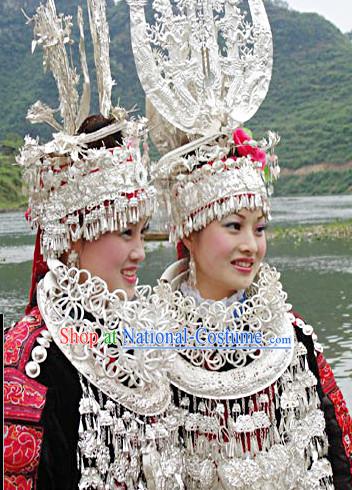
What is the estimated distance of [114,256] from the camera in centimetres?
225

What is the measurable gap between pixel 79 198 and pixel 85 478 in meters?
0.79

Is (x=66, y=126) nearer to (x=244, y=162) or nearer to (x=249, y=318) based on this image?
(x=244, y=162)

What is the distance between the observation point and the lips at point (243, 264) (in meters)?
2.64

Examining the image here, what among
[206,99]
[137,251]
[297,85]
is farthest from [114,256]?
[297,85]

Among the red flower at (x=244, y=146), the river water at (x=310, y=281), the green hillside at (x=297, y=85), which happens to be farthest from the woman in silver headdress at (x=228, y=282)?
the green hillside at (x=297, y=85)

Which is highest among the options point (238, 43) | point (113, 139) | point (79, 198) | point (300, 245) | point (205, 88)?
point (300, 245)

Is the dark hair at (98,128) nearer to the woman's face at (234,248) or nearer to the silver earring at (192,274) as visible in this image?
the woman's face at (234,248)

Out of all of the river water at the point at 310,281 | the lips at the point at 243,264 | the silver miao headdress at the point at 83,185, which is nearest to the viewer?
the silver miao headdress at the point at 83,185

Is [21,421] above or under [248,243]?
under

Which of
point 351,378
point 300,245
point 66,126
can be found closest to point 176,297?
point 66,126

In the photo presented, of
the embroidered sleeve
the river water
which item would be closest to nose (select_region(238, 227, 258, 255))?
the embroidered sleeve

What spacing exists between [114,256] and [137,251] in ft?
0.24

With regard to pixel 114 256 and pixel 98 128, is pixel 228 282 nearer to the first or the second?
pixel 114 256

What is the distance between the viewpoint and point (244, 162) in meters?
2.70
